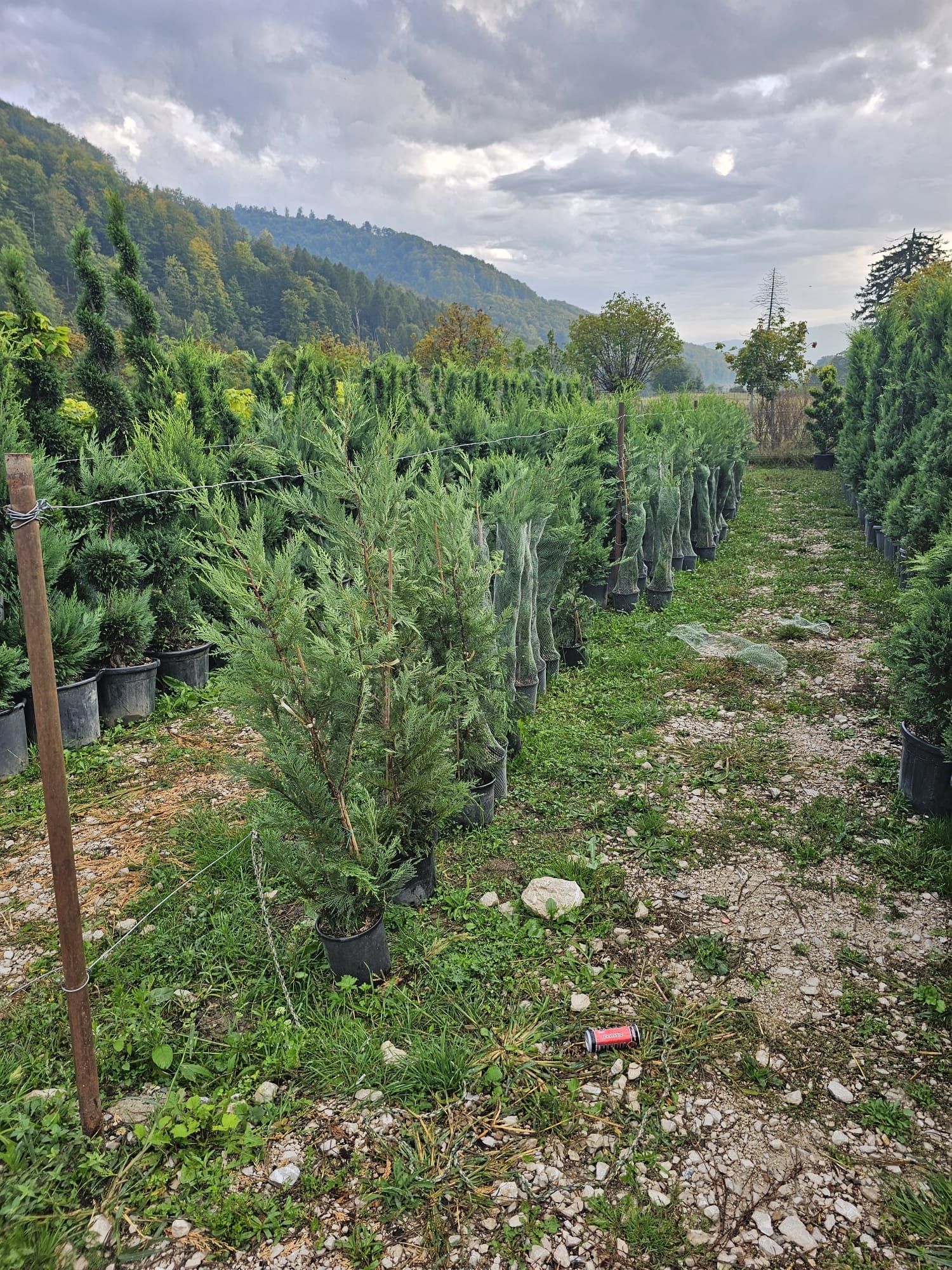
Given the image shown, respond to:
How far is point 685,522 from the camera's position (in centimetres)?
1069

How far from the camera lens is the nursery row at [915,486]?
4.18 m

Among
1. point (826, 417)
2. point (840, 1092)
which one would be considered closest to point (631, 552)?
point (840, 1092)

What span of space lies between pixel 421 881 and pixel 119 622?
11.3 feet

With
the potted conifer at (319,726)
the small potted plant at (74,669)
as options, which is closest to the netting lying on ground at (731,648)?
the potted conifer at (319,726)

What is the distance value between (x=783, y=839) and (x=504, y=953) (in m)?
1.90

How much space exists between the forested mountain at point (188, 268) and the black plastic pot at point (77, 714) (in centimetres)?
4890

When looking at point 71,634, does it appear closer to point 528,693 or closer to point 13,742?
Answer: point 13,742

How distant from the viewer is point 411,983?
3072 millimetres

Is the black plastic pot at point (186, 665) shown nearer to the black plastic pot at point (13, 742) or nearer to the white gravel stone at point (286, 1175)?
the black plastic pot at point (13, 742)

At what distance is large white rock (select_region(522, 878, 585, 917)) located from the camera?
11.6ft

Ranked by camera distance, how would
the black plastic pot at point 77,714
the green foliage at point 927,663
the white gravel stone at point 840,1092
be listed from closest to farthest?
the white gravel stone at point 840,1092, the green foliage at point 927,663, the black plastic pot at point 77,714

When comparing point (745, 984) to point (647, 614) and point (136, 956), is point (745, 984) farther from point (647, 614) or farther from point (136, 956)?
point (647, 614)

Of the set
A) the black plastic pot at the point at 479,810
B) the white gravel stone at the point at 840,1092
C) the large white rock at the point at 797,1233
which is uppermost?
the black plastic pot at the point at 479,810

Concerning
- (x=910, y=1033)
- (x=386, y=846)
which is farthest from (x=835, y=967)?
(x=386, y=846)
